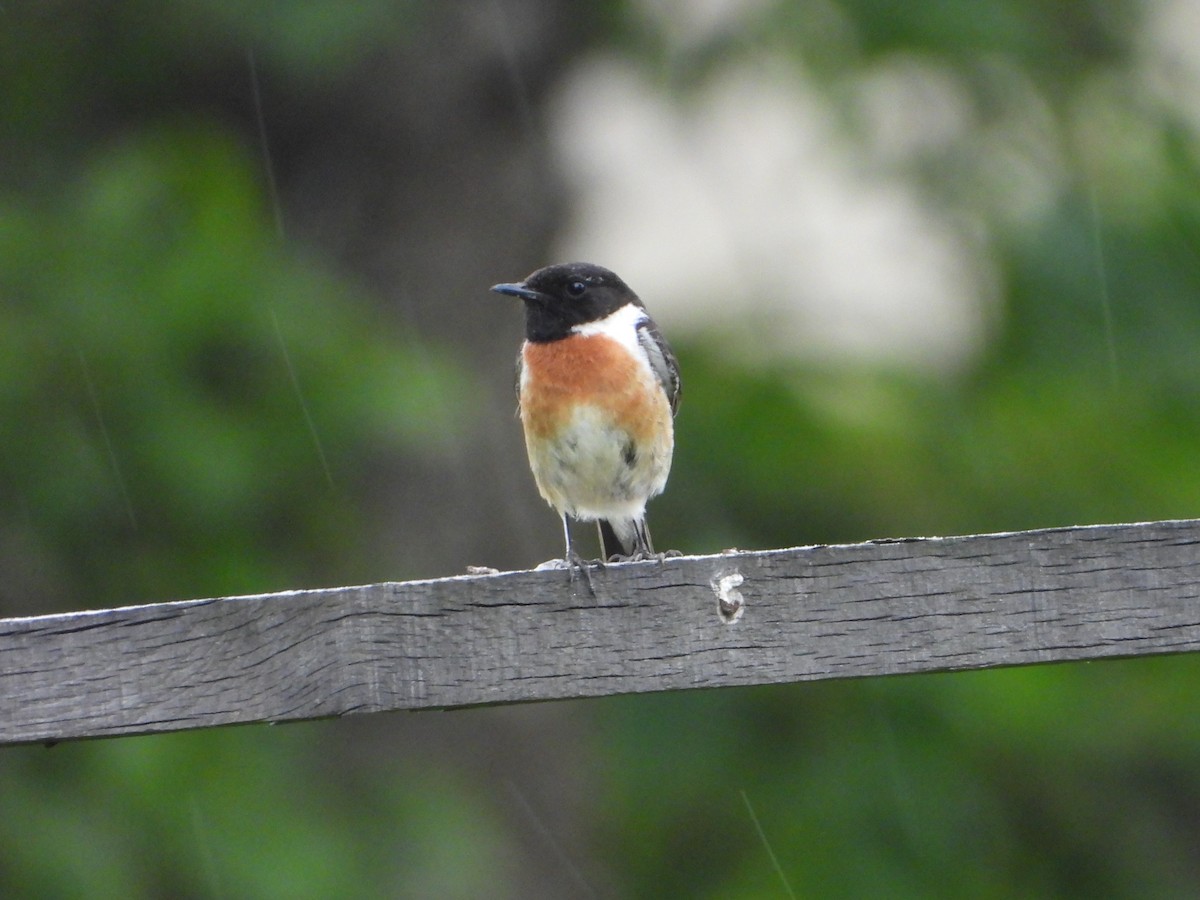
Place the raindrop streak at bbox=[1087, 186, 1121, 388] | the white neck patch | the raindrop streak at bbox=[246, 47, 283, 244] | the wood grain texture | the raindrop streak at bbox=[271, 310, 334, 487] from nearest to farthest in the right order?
the wood grain texture < the white neck patch < the raindrop streak at bbox=[271, 310, 334, 487] < the raindrop streak at bbox=[1087, 186, 1121, 388] < the raindrop streak at bbox=[246, 47, 283, 244]

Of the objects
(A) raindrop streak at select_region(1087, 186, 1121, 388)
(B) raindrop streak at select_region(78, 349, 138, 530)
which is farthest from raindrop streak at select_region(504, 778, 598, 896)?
(A) raindrop streak at select_region(1087, 186, 1121, 388)

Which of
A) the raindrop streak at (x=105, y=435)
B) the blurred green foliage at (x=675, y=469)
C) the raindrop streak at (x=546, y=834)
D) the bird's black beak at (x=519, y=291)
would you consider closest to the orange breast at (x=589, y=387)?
the bird's black beak at (x=519, y=291)

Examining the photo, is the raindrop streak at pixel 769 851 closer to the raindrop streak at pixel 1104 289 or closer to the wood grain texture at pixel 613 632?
the raindrop streak at pixel 1104 289

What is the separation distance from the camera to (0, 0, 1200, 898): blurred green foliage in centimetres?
534

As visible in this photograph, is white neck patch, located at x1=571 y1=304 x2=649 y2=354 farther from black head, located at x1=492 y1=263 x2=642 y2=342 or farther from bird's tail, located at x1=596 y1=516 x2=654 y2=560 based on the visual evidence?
bird's tail, located at x1=596 y1=516 x2=654 y2=560

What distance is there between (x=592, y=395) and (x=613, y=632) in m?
2.34

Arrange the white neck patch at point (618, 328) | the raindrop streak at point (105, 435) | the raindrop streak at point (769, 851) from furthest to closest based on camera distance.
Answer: the raindrop streak at point (769, 851)
the raindrop streak at point (105, 435)
the white neck patch at point (618, 328)

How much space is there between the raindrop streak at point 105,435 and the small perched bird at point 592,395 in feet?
5.08

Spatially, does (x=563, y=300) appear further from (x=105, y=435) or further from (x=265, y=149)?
(x=265, y=149)

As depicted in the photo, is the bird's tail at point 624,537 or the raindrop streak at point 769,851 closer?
the bird's tail at point 624,537

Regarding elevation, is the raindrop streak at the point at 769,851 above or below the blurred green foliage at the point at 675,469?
below

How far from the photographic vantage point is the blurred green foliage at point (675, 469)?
5.34 m

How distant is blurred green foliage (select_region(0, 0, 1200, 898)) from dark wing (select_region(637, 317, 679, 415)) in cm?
91

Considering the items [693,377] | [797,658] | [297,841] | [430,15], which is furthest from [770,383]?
[797,658]
